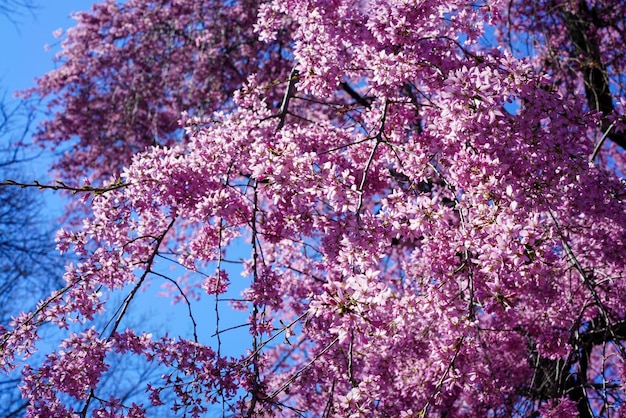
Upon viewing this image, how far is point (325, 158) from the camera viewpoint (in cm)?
394

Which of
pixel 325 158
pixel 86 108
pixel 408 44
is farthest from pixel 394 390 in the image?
pixel 86 108

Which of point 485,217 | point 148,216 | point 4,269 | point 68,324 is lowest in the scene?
point 485,217

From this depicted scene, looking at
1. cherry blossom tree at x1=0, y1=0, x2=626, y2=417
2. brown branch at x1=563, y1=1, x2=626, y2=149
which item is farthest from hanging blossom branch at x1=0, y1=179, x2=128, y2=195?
brown branch at x1=563, y1=1, x2=626, y2=149

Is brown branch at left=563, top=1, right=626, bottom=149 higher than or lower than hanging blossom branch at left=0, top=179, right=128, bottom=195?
higher

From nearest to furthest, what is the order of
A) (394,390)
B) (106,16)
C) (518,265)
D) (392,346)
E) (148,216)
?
(518,265) → (148,216) → (392,346) → (394,390) → (106,16)

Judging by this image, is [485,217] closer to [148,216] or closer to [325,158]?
[325,158]

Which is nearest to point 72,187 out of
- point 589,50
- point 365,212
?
point 365,212

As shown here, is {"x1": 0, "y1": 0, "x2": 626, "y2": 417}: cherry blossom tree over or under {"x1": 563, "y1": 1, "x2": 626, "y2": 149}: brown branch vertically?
under

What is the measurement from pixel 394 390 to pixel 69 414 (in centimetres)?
307

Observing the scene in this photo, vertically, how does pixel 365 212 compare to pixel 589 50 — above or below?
below

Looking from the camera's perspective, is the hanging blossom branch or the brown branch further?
the brown branch

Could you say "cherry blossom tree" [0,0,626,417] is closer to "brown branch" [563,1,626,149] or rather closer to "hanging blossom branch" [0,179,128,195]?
"hanging blossom branch" [0,179,128,195]

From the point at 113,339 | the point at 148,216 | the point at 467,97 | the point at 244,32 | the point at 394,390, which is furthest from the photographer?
the point at 244,32

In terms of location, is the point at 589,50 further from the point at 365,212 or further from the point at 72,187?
the point at 72,187
